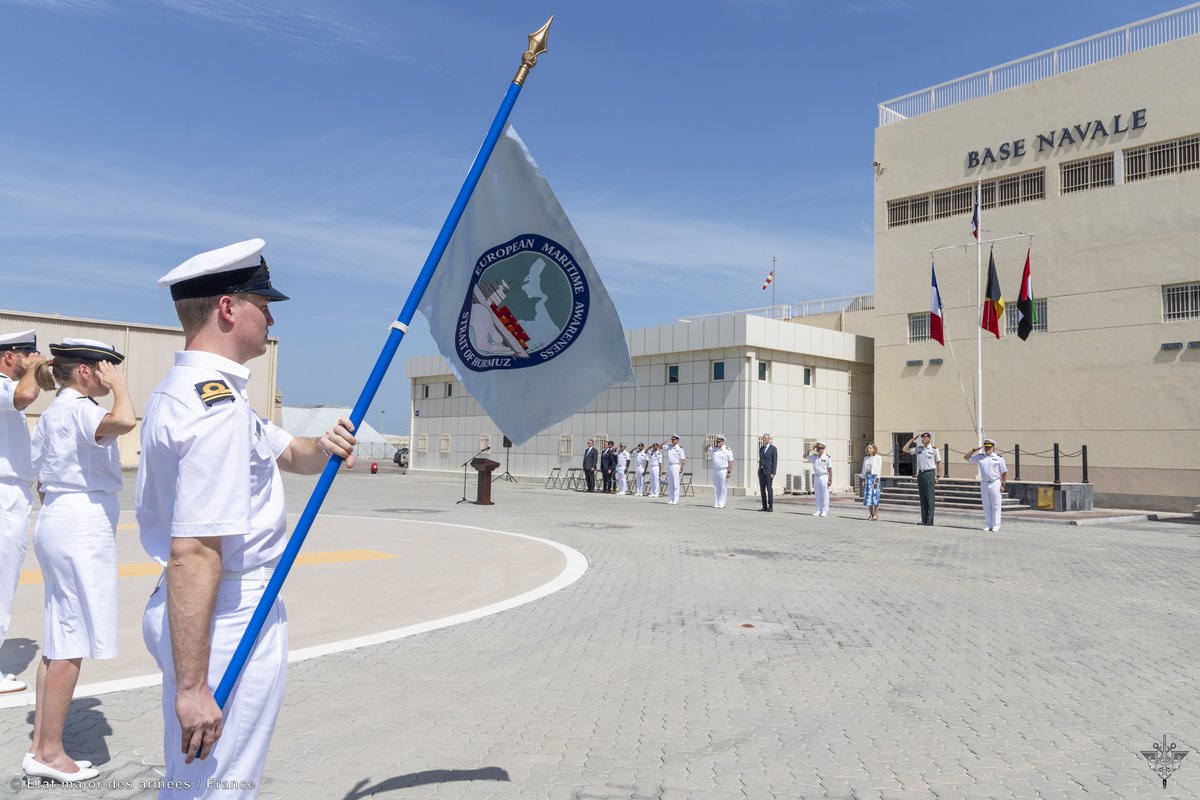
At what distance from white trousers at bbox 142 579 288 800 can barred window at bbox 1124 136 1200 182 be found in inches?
1252

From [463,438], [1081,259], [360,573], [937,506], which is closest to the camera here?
[360,573]

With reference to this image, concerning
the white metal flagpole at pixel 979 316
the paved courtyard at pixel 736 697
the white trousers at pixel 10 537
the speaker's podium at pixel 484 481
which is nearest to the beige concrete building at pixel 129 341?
the speaker's podium at pixel 484 481

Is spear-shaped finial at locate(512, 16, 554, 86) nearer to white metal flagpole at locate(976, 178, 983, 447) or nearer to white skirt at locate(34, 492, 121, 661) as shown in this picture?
white skirt at locate(34, 492, 121, 661)

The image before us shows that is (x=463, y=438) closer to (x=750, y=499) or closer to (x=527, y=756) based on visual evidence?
(x=750, y=499)

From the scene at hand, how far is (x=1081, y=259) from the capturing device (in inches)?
1158

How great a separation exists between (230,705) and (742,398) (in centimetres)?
3094

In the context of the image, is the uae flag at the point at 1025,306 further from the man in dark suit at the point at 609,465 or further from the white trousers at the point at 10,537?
the white trousers at the point at 10,537

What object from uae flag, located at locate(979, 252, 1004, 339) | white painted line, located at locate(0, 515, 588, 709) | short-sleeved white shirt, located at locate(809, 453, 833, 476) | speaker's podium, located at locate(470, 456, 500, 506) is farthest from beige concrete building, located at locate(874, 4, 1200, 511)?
white painted line, located at locate(0, 515, 588, 709)

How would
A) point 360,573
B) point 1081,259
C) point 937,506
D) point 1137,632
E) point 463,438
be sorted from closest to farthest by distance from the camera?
point 1137,632
point 360,573
point 937,506
point 1081,259
point 463,438

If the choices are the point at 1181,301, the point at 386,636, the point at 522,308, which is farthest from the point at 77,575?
the point at 1181,301

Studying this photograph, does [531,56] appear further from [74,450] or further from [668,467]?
[668,467]

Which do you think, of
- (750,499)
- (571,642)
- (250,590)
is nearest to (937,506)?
(750,499)

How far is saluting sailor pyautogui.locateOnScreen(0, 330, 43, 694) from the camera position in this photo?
4836 millimetres

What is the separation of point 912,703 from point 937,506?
23328mm
